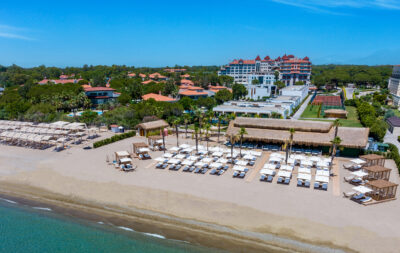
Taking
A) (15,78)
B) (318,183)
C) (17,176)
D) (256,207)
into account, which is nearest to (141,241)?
(256,207)

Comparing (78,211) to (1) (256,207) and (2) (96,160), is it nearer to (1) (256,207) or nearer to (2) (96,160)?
(2) (96,160)

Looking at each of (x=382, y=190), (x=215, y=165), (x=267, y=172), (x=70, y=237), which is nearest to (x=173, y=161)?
(x=215, y=165)

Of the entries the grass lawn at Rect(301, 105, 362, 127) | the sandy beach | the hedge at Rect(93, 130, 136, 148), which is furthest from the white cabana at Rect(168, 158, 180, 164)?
the grass lawn at Rect(301, 105, 362, 127)

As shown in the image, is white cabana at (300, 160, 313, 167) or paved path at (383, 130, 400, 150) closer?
white cabana at (300, 160, 313, 167)

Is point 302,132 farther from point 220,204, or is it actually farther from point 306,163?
point 220,204

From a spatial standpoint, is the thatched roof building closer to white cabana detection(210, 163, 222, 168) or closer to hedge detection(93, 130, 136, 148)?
white cabana detection(210, 163, 222, 168)

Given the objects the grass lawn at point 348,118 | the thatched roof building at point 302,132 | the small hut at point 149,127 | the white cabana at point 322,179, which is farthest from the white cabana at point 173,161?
the grass lawn at point 348,118
